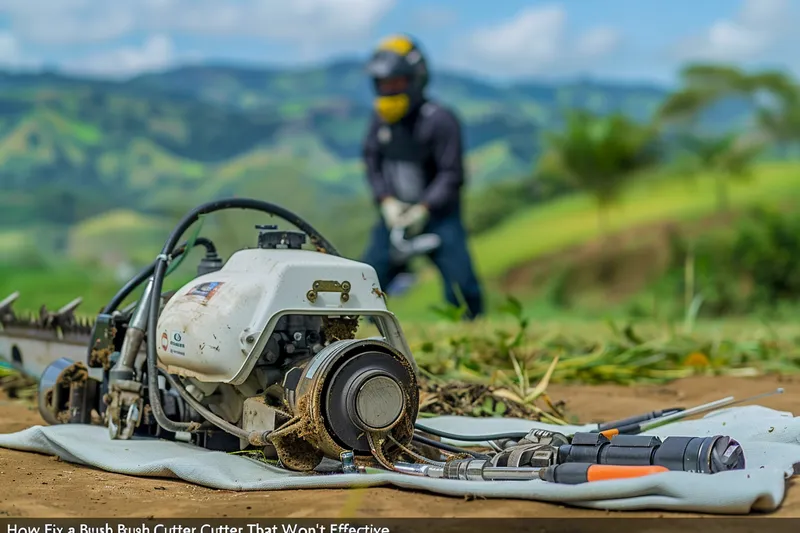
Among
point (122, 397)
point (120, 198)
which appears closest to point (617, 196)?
point (120, 198)

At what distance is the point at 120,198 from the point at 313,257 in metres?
18.3

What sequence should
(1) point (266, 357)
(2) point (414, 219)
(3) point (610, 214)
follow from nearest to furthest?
(1) point (266, 357), (2) point (414, 219), (3) point (610, 214)

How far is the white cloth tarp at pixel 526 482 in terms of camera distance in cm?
307

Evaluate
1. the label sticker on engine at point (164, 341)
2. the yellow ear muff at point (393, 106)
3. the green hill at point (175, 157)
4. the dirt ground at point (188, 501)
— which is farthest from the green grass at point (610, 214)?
the dirt ground at point (188, 501)

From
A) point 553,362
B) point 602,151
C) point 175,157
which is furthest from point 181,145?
point 553,362

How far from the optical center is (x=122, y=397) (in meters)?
4.47

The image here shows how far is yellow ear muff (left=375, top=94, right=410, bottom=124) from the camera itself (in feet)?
36.8

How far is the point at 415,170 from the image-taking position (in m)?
11.4

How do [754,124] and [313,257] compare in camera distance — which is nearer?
[313,257]

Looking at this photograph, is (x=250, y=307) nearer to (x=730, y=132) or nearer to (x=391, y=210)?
(x=391, y=210)

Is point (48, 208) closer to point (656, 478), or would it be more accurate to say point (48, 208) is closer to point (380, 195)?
point (380, 195)

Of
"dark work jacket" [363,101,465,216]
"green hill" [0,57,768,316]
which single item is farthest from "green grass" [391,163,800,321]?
"dark work jacket" [363,101,465,216]

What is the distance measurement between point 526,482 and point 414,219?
775 centimetres

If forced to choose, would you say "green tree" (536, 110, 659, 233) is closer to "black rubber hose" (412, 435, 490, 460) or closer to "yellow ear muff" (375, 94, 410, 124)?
"yellow ear muff" (375, 94, 410, 124)
